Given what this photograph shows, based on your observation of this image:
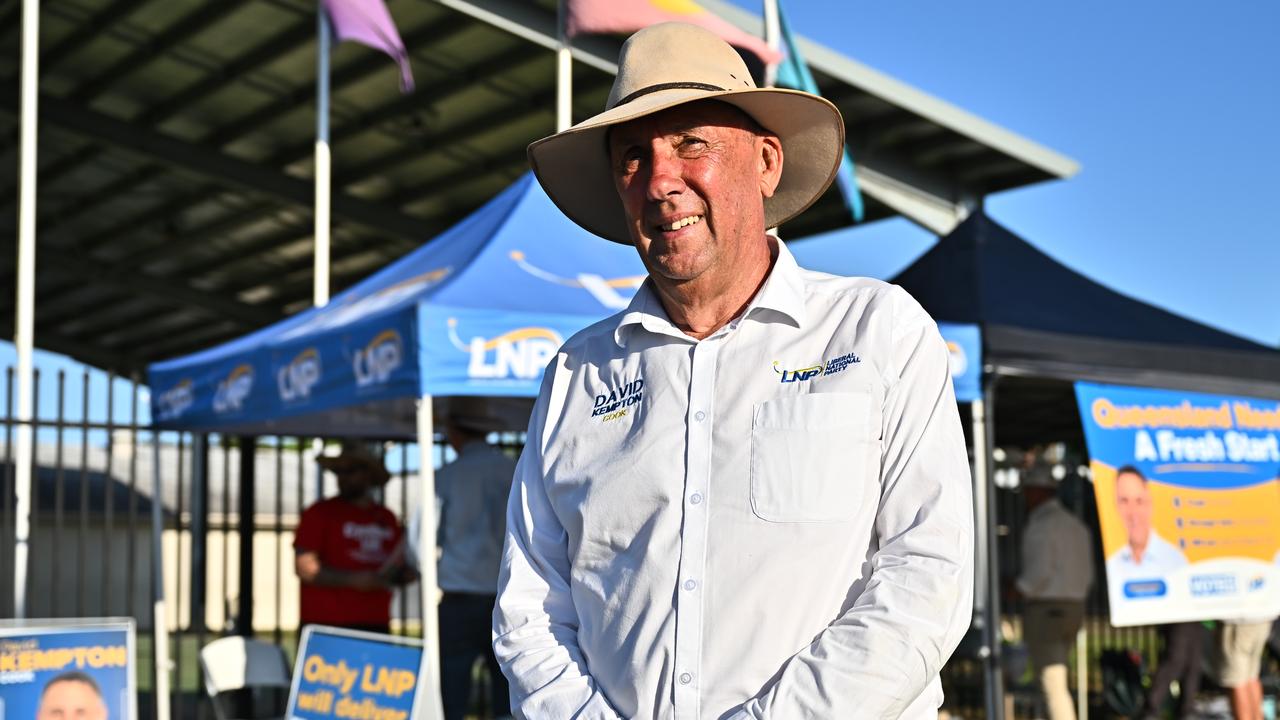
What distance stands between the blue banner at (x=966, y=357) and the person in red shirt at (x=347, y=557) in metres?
3.29

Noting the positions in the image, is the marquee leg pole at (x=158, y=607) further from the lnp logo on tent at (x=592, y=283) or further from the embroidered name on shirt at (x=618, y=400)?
the embroidered name on shirt at (x=618, y=400)

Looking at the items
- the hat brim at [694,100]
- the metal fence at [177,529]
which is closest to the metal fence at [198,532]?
the metal fence at [177,529]

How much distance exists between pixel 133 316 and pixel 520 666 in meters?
25.3

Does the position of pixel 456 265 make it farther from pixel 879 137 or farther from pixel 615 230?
pixel 879 137

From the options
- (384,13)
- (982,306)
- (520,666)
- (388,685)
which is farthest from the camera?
(384,13)

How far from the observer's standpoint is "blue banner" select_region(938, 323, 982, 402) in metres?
6.05

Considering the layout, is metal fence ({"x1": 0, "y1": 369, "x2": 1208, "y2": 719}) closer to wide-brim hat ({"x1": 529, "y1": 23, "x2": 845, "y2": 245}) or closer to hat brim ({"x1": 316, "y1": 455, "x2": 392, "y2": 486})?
hat brim ({"x1": 316, "y1": 455, "x2": 392, "y2": 486})

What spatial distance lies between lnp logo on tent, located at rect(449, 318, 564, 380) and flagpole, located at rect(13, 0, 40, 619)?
370 centimetres

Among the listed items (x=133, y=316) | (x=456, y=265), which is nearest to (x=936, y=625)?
(x=456, y=265)

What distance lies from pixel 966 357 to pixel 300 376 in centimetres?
304

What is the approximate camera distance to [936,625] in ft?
5.58

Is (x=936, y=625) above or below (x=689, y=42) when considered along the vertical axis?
below

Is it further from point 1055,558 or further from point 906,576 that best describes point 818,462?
point 1055,558

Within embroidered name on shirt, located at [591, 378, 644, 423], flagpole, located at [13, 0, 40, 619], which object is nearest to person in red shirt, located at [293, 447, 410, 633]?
flagpole, located at [13, 0, 40, 619]
